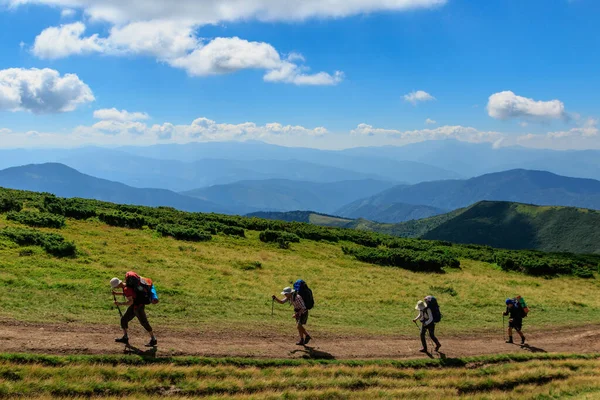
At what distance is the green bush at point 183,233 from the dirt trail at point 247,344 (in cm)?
2199

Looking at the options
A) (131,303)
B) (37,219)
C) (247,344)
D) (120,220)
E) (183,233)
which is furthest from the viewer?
(120,220)

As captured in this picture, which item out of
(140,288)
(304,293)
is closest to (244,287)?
(304,293)

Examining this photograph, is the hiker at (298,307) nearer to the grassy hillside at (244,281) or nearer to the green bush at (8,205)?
the grassy hillside at (244,281)

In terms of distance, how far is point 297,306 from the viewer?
1502 cm

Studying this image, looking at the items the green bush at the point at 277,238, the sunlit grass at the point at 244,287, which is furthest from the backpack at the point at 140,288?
the green bush at the point at 277,238

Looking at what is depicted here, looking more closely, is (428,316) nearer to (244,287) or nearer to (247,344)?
(247,344)

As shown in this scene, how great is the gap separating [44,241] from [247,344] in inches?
705

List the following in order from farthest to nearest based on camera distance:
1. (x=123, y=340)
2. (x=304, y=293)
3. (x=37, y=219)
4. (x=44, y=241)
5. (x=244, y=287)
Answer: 1. (x=37, y=219)
2. (x=44, y=241)
3. (x=244, y=287)
4. (x=304, y=293)
5. (x=123, y=340)

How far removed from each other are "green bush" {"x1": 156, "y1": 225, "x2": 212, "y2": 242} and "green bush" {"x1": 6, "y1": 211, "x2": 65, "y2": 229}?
8.23 meters

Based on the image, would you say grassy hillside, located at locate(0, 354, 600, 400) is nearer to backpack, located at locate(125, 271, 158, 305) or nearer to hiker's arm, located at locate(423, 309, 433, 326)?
hiker's arm, located at locate(423, 309, 433, 326)

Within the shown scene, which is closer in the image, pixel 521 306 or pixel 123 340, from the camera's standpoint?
pixel 123 340

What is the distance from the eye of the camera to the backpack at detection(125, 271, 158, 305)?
1243 cm

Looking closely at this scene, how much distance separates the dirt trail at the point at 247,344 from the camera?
12.2 metres

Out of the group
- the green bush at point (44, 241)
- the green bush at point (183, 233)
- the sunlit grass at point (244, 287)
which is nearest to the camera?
the sunlit grass at point (244, 287)
